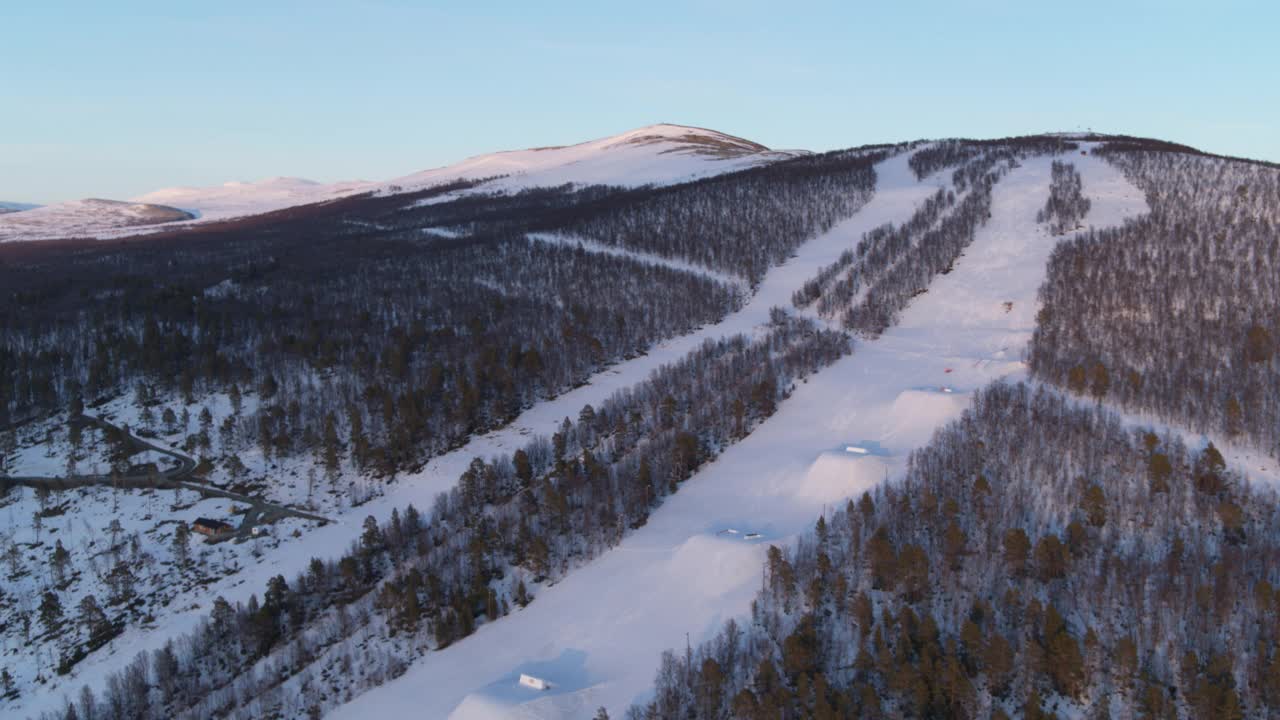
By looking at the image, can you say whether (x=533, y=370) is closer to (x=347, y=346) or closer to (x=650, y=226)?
(x=347, y=346)

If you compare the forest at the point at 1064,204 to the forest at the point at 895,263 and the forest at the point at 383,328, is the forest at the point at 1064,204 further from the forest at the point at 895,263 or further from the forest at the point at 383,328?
the forest at the point at 383,328

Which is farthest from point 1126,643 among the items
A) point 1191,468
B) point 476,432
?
point 476,432

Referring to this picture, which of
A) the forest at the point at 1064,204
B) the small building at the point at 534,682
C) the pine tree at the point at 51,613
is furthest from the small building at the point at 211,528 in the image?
the forest at the point at 1064,204

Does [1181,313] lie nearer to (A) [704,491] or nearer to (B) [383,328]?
→ (A) [704,491]

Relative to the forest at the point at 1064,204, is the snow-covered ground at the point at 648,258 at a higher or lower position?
lower

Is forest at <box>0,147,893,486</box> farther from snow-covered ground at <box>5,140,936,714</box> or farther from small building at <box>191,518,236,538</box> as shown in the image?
small building at <box>191,518,236,538</box>

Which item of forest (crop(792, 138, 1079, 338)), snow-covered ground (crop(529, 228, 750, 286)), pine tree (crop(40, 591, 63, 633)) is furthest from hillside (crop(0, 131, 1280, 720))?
snow-covered ground (crop(529, 228, 750, 286))
